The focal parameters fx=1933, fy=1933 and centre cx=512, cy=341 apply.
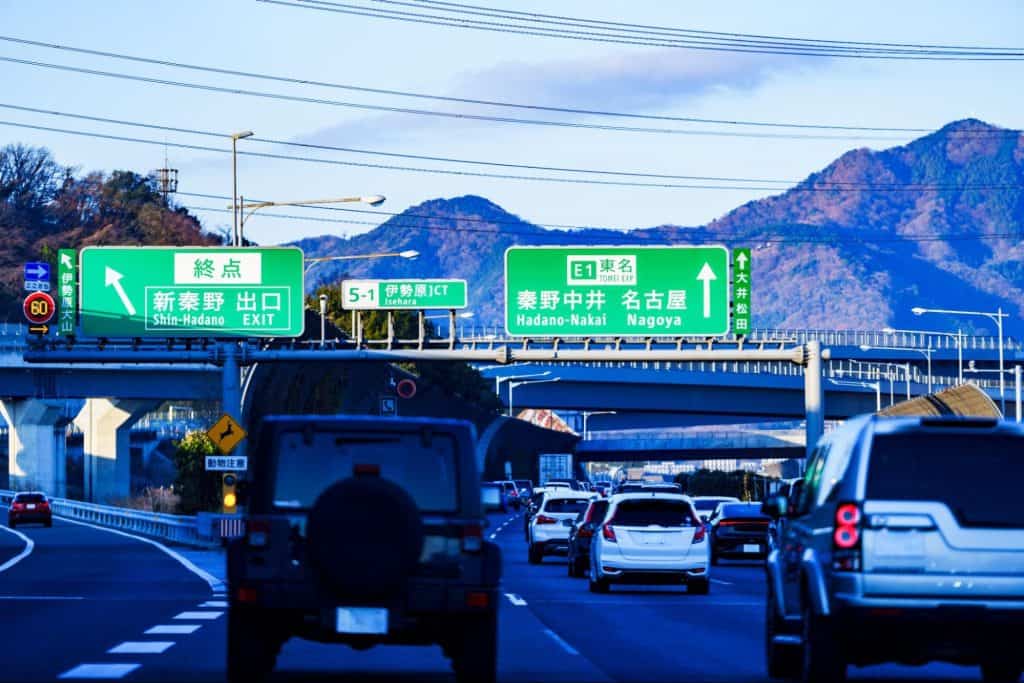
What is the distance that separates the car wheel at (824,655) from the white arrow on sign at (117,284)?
115ft

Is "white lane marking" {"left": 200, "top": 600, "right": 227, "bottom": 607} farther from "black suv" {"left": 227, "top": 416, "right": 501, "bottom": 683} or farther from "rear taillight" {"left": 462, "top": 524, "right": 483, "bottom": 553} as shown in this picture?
"rear taillight" {"left": 462, "top": 524, "right": 483, "bottom": 553}

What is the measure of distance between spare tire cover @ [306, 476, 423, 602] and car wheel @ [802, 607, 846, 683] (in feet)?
9.40

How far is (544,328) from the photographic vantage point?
151 feet

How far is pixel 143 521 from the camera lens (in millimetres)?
58906

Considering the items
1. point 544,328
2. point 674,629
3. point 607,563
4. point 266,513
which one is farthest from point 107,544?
point 266,513

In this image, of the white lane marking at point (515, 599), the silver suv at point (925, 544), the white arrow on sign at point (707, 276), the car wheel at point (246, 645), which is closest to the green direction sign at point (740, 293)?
the white arrow on sign at point (707, 276)

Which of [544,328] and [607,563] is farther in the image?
[544,328]

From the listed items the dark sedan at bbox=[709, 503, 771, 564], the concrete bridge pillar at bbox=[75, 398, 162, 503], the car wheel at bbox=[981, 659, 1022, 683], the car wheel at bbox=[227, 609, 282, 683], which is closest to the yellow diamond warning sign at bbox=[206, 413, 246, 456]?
the dark sedan at bbox=[709, 503, 771, 564]

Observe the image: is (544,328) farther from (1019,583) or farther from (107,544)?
(1019,583)

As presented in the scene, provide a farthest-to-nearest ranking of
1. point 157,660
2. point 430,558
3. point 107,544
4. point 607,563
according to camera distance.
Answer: point 107,544
point 607,563
point 157,660
point 430,558

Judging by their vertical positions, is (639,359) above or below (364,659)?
above

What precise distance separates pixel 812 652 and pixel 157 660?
654 cm

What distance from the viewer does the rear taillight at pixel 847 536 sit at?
43.3 ft

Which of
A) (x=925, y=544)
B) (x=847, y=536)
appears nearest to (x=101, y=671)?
(x=847, y=536)
